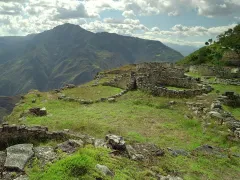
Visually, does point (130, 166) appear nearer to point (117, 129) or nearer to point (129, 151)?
point (129, 151)

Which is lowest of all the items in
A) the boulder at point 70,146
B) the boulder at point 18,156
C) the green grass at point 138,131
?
the green grass at point 138,131

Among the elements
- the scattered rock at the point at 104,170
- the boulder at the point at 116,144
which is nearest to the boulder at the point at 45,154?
the scattered rock at the point at 104,170

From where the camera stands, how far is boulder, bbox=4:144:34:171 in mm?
11461

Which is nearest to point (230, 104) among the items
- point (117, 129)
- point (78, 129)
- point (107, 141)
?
point (117, 129)

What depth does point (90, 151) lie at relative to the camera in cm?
1246

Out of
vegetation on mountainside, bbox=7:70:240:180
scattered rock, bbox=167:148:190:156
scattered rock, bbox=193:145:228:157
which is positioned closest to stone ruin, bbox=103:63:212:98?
vegetation on mountainside, bbox=7:70:240:180

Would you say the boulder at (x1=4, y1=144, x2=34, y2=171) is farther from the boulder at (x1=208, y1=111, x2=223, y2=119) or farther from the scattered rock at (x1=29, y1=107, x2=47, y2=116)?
the boulder at (x1=208, y1=111, x2=223, y2=119)

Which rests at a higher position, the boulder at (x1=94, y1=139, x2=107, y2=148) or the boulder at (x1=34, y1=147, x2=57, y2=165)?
the boulder at (x1=34, y1=147, x2=57, y2=165)

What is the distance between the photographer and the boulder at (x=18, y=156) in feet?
37.6

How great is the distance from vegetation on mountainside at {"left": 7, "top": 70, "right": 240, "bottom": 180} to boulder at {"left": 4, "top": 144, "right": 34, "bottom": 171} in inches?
29.0

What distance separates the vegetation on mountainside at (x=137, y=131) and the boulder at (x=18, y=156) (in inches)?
29.0

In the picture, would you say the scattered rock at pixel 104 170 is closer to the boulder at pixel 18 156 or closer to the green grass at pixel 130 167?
the green grass at pixel 130 167

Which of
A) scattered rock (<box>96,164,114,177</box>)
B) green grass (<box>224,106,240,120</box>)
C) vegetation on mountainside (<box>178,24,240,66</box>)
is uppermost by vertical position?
vegetation on mountainside (<box>178,24,240,66</box>)

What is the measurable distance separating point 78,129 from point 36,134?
444cm
